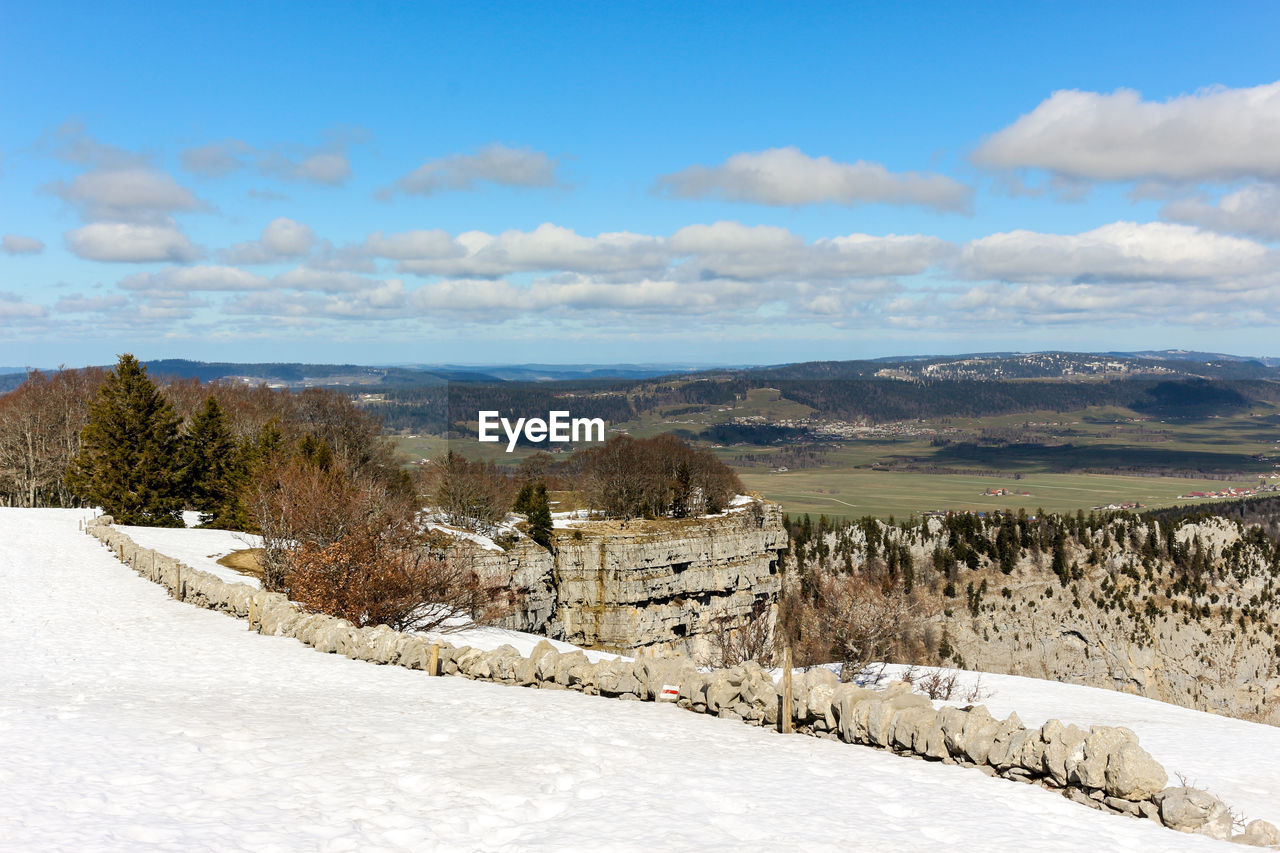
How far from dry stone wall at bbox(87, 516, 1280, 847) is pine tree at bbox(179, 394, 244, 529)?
3877 centimetres

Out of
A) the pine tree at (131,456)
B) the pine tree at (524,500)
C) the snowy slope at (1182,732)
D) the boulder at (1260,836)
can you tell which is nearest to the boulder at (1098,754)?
the boulder at (1260,836)

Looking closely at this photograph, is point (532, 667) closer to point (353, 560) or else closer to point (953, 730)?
point (953, 730)

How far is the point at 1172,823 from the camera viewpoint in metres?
11.0

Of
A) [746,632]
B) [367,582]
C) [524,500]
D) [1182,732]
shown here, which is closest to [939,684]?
[1182,732]

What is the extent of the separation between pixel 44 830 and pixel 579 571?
49894mm

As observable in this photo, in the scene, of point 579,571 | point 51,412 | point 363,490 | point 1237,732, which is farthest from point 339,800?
point 51,412

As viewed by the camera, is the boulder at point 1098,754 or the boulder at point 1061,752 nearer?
the boulder at point 1098,754

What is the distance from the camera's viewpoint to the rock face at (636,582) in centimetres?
5569

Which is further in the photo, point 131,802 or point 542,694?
point 542,694

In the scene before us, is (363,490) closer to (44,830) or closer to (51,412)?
(44,830)

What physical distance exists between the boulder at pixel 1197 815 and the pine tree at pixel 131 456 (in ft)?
186

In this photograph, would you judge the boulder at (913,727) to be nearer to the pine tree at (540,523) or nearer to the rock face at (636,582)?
the rock face at (636,582)

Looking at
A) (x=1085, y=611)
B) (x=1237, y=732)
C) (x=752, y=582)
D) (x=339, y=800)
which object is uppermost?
(x=339, y=800)

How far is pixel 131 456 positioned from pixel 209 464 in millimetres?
5604
